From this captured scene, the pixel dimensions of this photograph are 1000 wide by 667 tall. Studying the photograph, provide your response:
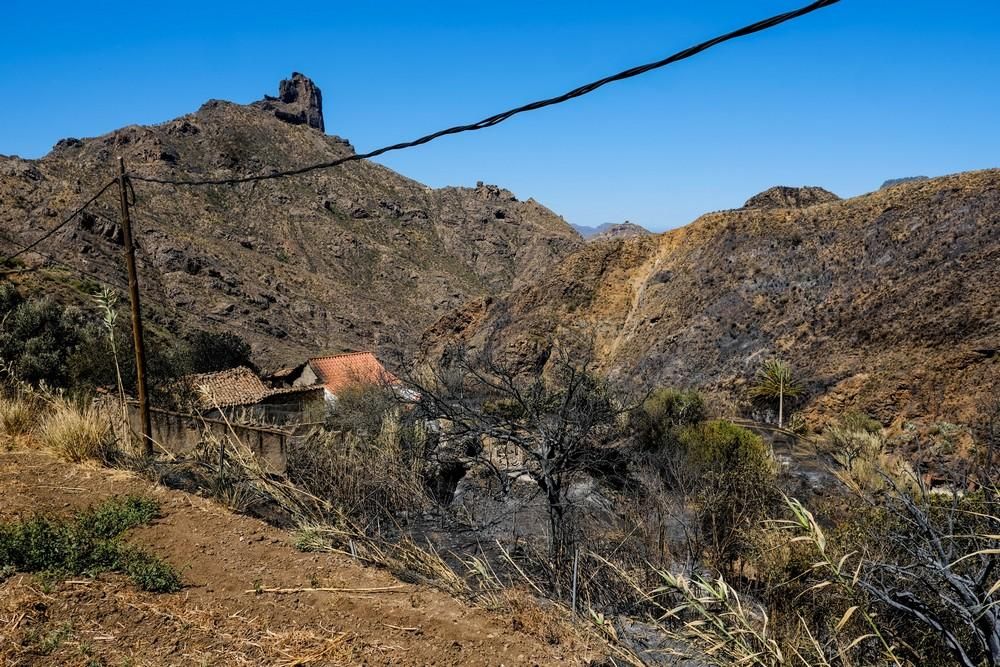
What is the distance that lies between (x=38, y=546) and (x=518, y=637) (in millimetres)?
3352

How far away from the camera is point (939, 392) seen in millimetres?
17344

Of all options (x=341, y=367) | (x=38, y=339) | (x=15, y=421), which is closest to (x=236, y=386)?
(x=341, y=367)

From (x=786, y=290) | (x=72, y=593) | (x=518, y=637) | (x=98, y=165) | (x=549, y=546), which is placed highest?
(x=98, y=165)

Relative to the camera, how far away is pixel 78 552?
4793 mm

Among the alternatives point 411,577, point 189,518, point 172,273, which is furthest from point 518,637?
point 172,273

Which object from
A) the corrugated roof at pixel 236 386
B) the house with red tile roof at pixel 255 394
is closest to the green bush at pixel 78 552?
the house with red tile roof at pixel 255 394

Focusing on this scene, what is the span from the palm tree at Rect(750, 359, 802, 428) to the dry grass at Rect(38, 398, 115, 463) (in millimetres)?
17297

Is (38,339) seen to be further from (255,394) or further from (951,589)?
(951,589)

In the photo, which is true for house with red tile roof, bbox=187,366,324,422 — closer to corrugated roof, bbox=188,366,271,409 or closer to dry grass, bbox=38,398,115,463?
corrugated roof, bbox=188,366,271,409

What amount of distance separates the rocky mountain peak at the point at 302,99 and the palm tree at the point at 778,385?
349 feet

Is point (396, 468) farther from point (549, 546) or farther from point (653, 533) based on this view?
point (653, 533)

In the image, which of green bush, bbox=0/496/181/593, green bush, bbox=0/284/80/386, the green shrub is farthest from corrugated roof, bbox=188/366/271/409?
green bush, bbox=0/496/181/593

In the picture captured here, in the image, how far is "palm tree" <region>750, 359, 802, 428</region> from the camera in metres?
20.2

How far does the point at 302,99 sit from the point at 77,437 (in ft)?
412
